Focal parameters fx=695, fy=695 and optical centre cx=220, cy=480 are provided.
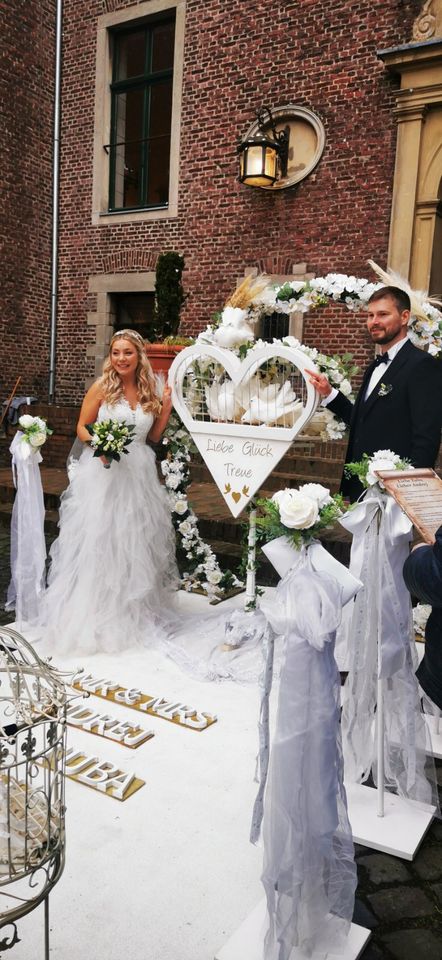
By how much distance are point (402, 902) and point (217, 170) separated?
9.30 metres

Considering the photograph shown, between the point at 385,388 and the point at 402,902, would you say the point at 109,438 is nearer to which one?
the point at 385,388

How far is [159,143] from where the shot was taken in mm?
10922

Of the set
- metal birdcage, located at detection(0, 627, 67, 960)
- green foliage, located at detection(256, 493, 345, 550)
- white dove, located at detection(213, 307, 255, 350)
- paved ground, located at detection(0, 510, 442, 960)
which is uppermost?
white dove, located at detection(213, 307, 255, 350)

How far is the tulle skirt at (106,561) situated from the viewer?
4.00 metres

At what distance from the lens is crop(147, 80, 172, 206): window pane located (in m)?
10.7

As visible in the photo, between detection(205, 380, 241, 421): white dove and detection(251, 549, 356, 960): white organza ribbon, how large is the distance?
1967 millimetres

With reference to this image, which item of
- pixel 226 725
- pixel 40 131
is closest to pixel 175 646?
pixel 226 725

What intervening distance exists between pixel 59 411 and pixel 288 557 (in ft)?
28.3

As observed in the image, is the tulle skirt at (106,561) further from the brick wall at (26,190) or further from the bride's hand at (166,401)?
the brick wall at (26,190)

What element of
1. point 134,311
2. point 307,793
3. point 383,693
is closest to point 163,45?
point 134,311

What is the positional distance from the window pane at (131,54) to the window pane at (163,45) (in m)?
0.18

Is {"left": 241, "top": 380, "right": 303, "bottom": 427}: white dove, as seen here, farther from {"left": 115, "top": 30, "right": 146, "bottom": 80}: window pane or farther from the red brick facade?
{"left": 115, "top": 30, "right": 146, "bottom": 80}: window pane

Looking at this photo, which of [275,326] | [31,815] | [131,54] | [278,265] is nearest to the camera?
[31,815]

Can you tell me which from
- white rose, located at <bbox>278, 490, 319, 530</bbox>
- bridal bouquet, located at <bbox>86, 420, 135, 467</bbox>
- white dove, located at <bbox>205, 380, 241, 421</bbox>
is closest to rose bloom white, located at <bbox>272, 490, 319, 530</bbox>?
white rose, located at <bbox>278, 490, 319, 530</bbox>
